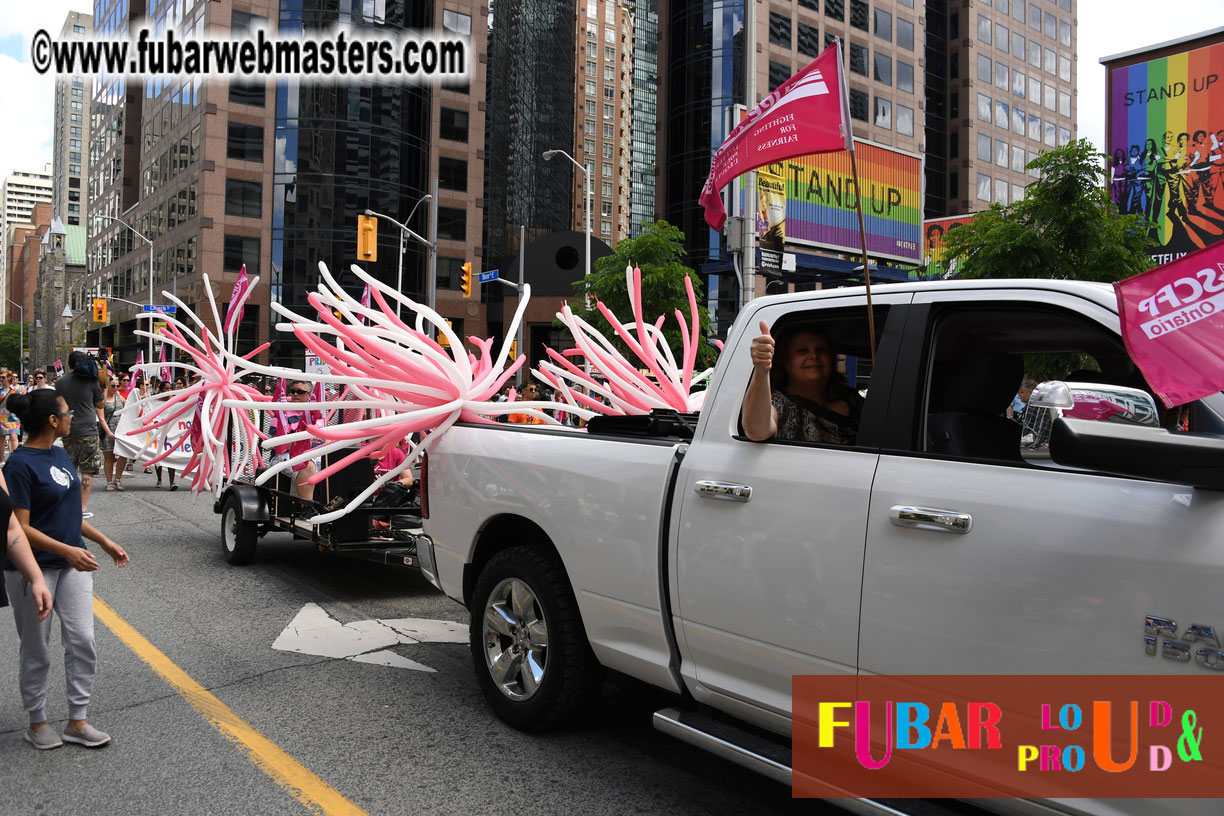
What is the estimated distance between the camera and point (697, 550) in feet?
11.1

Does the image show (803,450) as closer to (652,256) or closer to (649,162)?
(652,256)

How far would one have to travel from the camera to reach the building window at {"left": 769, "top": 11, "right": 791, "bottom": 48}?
53.2 metres

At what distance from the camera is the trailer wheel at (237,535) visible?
812cm

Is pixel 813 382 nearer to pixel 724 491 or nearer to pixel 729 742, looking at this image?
pixel 724 491

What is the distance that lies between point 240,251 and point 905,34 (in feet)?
146

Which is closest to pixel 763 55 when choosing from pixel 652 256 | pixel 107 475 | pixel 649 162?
pixel 652 256

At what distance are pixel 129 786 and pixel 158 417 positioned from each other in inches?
185

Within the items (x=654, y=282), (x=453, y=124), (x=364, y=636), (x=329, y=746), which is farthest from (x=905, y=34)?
(x=329, y=746)

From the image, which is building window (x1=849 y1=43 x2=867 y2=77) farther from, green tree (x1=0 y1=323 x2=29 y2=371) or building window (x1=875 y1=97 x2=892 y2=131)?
green tree (x1=0 y1=323 x2=29 y2=371)

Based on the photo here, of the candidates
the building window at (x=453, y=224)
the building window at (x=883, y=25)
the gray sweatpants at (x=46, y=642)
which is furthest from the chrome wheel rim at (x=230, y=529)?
the building window at (x=883, y=25)

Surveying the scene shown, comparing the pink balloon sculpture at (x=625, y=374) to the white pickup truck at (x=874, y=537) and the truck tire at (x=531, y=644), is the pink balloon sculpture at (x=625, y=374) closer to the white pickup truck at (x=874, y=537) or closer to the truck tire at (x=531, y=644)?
the white pickup truck at (x=874, y=537)

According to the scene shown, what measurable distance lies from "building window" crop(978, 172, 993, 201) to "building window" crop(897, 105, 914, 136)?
38.9 feet

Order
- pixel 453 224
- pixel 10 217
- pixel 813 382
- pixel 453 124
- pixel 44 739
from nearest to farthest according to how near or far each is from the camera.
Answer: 1. pixel 813 382
2. pixel 44 739
3. pixel 453 224
4. pixel 453 124
5. pixel 10 217

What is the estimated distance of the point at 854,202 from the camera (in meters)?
45.0
